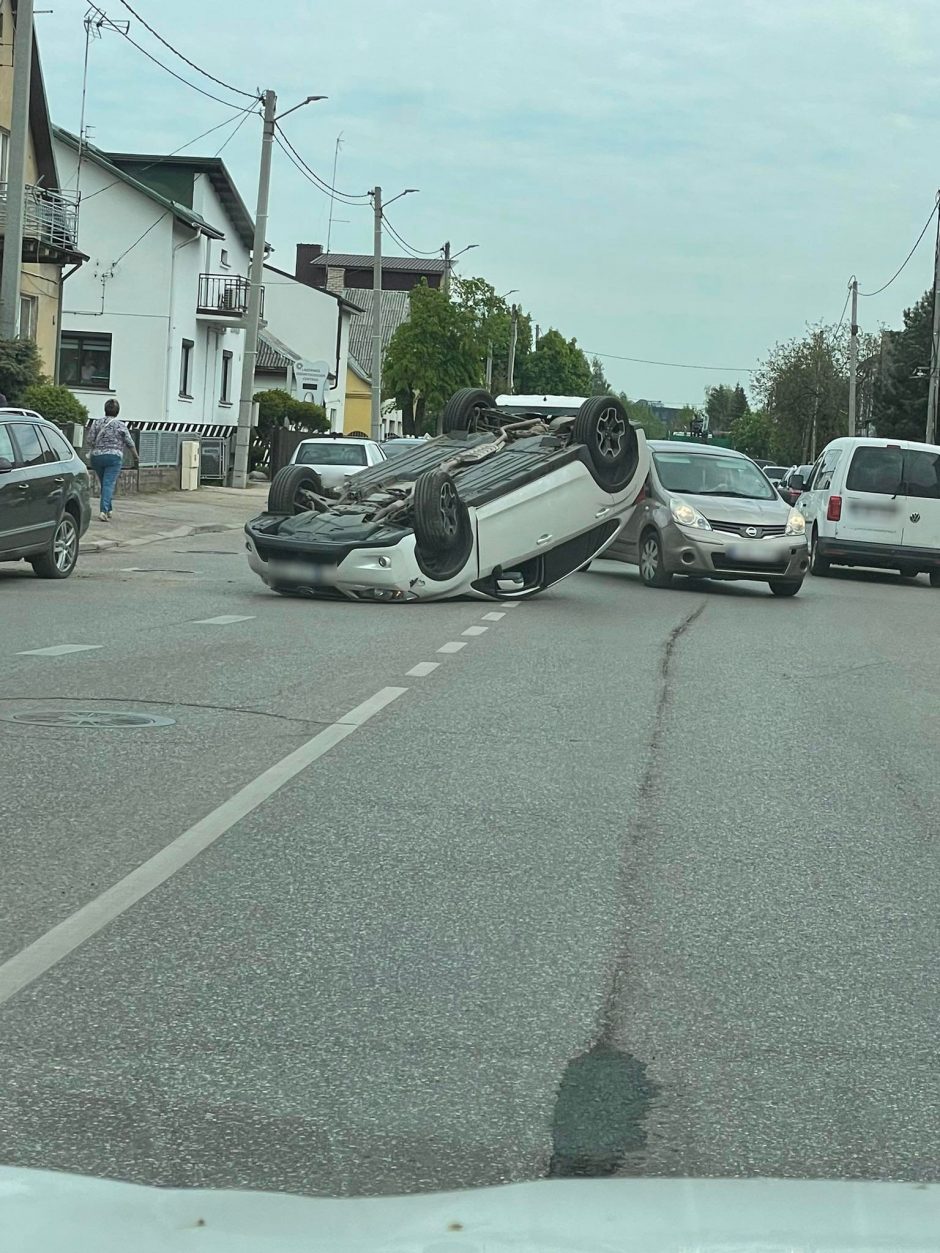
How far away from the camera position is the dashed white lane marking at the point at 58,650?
12.1 meters

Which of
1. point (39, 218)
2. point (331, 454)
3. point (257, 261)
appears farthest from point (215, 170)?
point (331, 454)

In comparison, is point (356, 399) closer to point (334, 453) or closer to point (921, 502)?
point (334, 453)

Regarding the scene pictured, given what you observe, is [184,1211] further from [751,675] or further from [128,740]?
[751,675]

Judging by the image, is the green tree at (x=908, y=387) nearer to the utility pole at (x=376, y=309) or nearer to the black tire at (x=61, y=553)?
the utility pole at (x=376, y=309)

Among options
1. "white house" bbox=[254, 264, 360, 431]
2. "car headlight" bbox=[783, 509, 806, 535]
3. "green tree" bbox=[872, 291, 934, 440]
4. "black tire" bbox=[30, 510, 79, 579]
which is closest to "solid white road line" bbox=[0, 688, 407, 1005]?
"black tire" bbox=[30, 510, 79, 579]

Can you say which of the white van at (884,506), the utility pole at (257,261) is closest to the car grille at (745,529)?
the white van at (884,506)

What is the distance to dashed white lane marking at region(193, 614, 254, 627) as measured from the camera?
14.7m

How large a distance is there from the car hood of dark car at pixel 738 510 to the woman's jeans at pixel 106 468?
1046cm

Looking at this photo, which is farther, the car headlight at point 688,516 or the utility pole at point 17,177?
the utility pole at point 17,177

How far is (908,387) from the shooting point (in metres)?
89.1

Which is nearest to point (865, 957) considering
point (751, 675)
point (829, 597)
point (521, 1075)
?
point (521, 1075)

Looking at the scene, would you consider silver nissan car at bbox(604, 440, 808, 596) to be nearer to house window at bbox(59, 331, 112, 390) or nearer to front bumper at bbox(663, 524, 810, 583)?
front bumper at bbox(663, 524, 810, 583)

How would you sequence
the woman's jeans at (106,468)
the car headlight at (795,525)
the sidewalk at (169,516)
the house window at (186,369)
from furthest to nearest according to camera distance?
the house window at (186,369) → the woman's jeans at (106,468) → the sidewalk at (169,516) → the car headlight at (795,525)

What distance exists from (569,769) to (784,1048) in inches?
159
